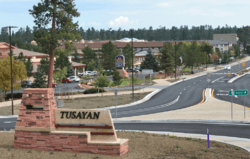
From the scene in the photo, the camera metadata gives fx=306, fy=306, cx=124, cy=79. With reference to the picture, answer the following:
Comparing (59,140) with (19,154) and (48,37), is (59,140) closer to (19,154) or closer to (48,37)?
(19,154)

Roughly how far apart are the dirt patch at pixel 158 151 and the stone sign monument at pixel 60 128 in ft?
1.07

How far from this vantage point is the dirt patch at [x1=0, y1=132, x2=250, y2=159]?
13438 millimetres

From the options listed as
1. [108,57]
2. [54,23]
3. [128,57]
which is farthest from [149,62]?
[54,23]

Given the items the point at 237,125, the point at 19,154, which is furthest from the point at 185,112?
the point at 19,154

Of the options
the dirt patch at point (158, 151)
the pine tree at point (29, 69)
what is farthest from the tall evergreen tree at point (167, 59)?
the dirt patch at point (158, 151)

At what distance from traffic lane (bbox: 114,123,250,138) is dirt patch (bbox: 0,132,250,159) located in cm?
441

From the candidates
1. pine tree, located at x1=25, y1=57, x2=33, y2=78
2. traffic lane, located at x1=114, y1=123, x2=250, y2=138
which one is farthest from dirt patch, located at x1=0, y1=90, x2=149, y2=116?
pine tree, located at x1=25, y1=57, x2=33, y2=78

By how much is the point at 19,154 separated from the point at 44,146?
1133 mm

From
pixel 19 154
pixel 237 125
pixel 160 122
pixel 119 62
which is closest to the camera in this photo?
pixel 19 154

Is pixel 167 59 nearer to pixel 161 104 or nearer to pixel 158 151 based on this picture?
pixel 161 104

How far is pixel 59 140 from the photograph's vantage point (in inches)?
550

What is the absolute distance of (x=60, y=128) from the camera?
14359 mm

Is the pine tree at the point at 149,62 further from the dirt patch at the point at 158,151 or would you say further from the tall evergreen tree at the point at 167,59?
the dirt patch at the point at 158,151

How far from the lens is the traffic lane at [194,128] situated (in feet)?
70.4
